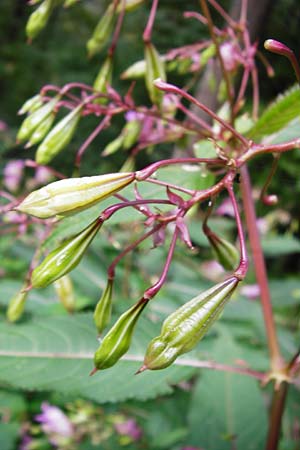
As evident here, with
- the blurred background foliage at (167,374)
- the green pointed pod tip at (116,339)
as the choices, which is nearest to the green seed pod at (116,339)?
the green pointed pod tip at (116,339)

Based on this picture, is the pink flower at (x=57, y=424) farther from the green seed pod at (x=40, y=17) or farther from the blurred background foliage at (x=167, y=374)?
the green seed pod at (x=40, y=17)

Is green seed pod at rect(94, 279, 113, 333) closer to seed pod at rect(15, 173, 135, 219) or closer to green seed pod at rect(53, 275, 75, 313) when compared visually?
seed pod at rect(15, 173, 135, 219)

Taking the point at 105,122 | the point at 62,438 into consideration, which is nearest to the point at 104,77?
the point at 105,122

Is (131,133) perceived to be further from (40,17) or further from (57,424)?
(57,424)

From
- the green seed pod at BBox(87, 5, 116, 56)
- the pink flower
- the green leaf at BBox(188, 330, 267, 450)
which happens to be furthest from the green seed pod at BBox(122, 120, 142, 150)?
the pink flower

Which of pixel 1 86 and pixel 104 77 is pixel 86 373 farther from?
pixel 1 86

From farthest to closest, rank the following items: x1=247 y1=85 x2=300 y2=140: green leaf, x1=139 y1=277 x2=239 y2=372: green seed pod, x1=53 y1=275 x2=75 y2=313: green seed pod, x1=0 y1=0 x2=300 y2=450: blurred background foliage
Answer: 1. x1=0 y1=0 x2=300 y2=450: blurred background foliage
2. x1=53 y1=275 x2=75 y2=313: green seed pod
3. x1=247 y1=85 x2=300 y2=140: green leaf
4. x1=139 y1=277 x2=239 y2=372: green seed pod
